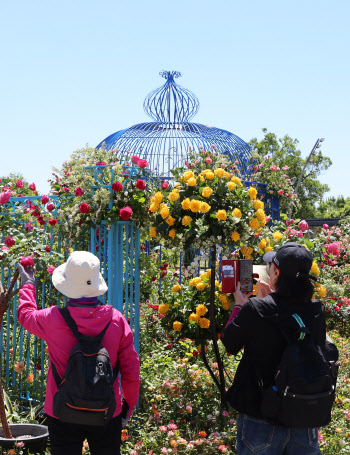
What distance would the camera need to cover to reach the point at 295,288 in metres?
2.48

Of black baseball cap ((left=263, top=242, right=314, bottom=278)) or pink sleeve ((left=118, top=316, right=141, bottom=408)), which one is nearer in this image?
black baseball cap ((left=263, top=242, right=314, bottom=278))

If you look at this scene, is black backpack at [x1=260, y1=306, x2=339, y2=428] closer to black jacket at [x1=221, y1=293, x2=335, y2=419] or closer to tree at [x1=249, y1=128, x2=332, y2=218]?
black jacket at [x1=221, y1=293, x2=335, y2=419]

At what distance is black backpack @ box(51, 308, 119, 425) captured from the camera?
8.12 ft

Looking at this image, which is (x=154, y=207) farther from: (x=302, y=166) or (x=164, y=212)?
(x=302, y=166)

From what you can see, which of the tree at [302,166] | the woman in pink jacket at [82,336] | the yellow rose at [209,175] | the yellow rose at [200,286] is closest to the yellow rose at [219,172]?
the yellow rose at [209,175]

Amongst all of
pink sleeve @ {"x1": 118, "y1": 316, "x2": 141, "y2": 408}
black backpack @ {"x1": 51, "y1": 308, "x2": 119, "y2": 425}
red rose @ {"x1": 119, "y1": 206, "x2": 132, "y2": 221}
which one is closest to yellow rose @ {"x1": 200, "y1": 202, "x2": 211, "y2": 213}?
red rose @ {"x1": 119, "y1": 206, "x2": 132, "y2": 221}

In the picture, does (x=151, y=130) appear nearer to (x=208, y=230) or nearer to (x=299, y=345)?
(x=208, y=230)

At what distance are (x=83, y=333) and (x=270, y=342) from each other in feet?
2.80

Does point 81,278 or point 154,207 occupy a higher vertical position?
point 154,207

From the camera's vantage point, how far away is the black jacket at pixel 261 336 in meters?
2.40

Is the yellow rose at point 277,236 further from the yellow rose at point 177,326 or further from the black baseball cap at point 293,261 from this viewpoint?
the black baseball cap at point 293,261

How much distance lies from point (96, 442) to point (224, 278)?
44.9 inches

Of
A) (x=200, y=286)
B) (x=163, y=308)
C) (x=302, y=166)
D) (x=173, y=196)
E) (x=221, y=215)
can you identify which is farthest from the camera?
(x=302, y=166)

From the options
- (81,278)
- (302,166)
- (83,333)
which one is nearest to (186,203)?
(81,278)
